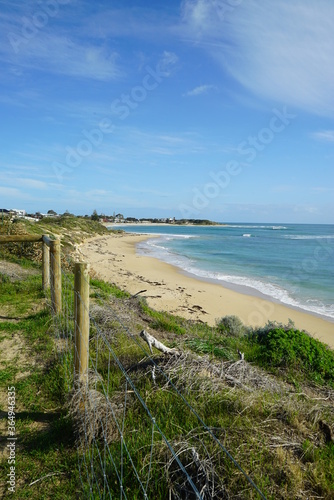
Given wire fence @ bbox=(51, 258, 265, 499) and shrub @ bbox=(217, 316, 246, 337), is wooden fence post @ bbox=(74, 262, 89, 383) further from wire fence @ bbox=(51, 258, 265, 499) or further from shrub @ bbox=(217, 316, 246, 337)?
shrub @ bbox=(217, 316, 246, 337)

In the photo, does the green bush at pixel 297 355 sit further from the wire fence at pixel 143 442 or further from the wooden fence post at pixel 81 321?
the wooden fence post at pixel 81 321

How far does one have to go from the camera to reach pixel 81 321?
143 inches

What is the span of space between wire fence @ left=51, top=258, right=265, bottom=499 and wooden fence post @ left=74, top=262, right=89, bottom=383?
0.08ft

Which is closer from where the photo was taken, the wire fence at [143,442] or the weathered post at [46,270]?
the wire fence at [143,442]

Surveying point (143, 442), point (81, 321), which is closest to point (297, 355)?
point (143, 442)

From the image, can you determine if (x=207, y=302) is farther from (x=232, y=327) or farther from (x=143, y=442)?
(x=143, y=442)

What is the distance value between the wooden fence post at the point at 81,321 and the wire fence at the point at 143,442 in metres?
0.02

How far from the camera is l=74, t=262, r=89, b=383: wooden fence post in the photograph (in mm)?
3598

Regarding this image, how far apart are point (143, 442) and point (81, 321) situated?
4.56ft

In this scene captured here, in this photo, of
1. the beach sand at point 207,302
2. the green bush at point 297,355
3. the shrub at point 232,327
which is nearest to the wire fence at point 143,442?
the green bush at point 297,355

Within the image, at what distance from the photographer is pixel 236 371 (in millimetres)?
4301

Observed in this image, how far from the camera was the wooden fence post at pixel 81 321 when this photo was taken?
11.8 feet

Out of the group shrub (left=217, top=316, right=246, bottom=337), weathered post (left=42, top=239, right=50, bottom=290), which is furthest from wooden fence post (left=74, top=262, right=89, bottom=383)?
shrub (left=217, top=316, right=246, bottom=337)

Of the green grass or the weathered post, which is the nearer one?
the green grass
